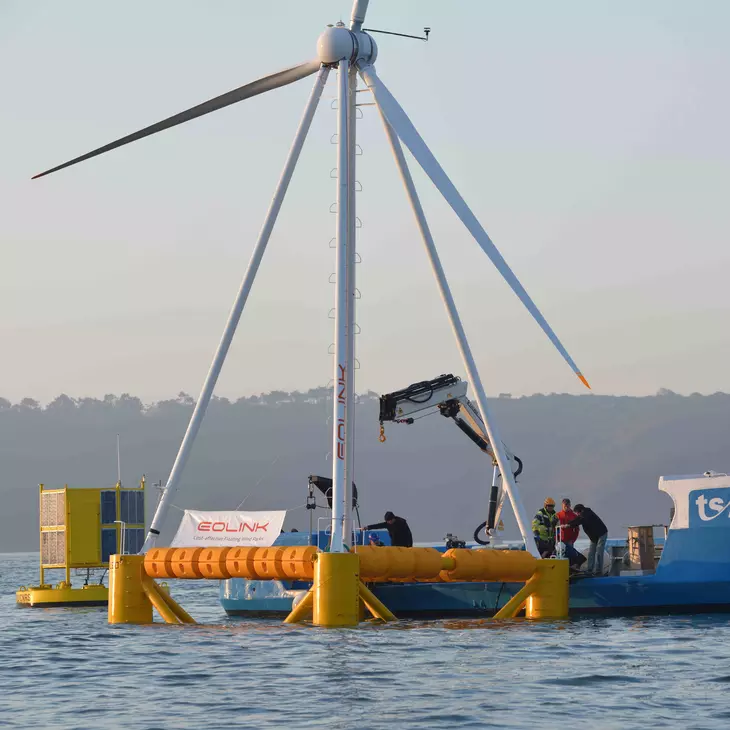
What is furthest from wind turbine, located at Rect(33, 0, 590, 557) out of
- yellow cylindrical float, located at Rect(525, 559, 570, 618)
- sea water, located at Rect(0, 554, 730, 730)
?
sea water, located at Rect(0, 554, 730, 730)

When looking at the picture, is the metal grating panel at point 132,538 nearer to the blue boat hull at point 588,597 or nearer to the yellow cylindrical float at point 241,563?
the blue boat hull at point 588,597

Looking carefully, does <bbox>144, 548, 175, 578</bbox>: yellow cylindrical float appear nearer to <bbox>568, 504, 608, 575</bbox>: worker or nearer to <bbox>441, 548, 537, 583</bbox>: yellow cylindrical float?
<bbox>441, 548, 537, 583</bbox>: yellow cylindrical float

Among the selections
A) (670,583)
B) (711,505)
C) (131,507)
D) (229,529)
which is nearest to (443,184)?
(711,505)

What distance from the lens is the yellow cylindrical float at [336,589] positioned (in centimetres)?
2941

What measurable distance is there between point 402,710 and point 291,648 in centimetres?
799

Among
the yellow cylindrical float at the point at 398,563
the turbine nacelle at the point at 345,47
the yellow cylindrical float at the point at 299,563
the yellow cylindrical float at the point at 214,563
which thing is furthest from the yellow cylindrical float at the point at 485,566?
the turbine nacelle at the point at 345,47

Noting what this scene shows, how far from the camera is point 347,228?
108 ft

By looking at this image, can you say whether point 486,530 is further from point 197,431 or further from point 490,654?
point 490,654

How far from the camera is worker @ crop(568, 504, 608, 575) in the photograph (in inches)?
1380

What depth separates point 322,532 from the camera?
39.5 meters

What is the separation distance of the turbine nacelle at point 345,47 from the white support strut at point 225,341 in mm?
1801

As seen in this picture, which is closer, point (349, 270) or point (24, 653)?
point (24, 653)

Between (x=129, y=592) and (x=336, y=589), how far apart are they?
613 centimetres

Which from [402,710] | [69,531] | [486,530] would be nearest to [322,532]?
[486,530]
